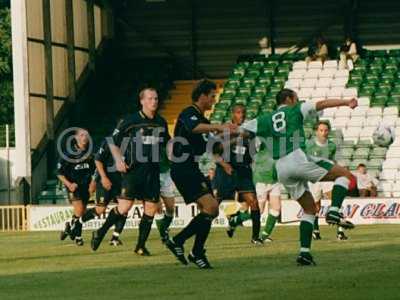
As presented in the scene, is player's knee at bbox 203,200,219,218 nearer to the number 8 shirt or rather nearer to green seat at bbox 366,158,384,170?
the number 8 shirt

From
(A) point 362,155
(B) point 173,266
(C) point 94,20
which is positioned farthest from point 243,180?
(C) point 94,20

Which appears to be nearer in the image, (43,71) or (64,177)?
(64,177)

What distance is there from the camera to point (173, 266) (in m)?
18.2

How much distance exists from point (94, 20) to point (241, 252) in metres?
26.9

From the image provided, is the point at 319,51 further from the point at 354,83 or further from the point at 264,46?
the point at 264,46

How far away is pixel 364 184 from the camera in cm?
3684

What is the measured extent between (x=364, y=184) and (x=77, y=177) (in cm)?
1271

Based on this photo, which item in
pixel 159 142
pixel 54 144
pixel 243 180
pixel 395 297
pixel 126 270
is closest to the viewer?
pixel 395 297

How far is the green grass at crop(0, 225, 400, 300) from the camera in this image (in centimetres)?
1420

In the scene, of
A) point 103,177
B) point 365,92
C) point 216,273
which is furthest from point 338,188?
point 365,92

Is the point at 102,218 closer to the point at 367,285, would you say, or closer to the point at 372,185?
the point at 372,185

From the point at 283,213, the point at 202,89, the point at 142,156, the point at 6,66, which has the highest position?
the point at 6,66

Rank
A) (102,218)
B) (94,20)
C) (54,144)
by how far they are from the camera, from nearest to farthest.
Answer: (102,218) < (54,144) < (94,20)

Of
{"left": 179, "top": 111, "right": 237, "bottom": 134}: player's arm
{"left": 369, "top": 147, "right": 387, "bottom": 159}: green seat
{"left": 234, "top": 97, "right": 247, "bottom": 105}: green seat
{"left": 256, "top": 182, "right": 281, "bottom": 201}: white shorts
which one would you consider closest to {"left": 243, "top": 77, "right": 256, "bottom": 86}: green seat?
{"left": 234, "top": 97, "right": 247, "bottom": 105}: green seat
